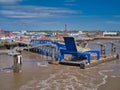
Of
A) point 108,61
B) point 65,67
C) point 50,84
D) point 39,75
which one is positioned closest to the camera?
point 50,84

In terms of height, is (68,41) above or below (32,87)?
above

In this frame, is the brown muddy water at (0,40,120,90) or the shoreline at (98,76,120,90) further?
the brown muddy water at (0,40,120,90)

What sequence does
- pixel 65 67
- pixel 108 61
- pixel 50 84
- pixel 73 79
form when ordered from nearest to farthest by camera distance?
pixel 50 84 < pixel 73 79 < pixel 65 67 < pixel 108 61

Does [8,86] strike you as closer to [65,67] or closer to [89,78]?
[89,78]

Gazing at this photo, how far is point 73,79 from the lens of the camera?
2628 cm

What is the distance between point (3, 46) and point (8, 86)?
43.1 metres

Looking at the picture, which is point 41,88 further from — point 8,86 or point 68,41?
point 68,41

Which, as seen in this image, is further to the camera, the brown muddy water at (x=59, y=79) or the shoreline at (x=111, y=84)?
the brown muddy water at (x=59, y=79)

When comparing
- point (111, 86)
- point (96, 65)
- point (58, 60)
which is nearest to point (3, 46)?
point (58, 60)

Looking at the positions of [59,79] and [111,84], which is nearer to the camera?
[111,84]

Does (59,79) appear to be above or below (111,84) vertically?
above

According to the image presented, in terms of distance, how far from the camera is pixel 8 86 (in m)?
22.8

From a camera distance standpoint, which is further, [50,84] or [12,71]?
[12,71]

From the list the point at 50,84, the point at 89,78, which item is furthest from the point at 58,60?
the point at 50,84
